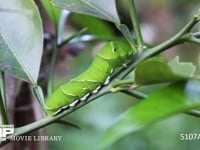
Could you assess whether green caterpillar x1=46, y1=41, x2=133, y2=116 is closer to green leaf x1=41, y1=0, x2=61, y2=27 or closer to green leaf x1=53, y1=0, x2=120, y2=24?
green leaf x1=53, y1=0, x2=120, y2=24

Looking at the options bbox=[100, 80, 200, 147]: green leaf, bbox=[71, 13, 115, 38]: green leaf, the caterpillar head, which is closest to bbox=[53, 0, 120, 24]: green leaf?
the caterpillar head

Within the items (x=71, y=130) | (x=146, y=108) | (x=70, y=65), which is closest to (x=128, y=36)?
(x=146, y=108)

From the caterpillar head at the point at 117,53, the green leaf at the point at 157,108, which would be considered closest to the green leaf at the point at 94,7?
the caterpillar head at the point at 117,53

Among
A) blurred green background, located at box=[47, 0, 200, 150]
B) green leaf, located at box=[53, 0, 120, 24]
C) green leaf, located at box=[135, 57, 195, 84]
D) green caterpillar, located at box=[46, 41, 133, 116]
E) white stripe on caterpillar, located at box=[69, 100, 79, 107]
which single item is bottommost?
blurred green background, located at box=[47, 0, 200, 150]

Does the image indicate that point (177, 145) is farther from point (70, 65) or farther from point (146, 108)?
point (146, 108)

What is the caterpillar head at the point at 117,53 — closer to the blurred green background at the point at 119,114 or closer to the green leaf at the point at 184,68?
the green leaf at the point at 184,68

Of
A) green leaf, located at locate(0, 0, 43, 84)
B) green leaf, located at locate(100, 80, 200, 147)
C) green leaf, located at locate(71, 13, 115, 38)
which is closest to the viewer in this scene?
green leaf, located at locate(100, 80, 200, 147)

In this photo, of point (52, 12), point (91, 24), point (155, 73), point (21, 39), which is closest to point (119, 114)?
point (91, 24)
